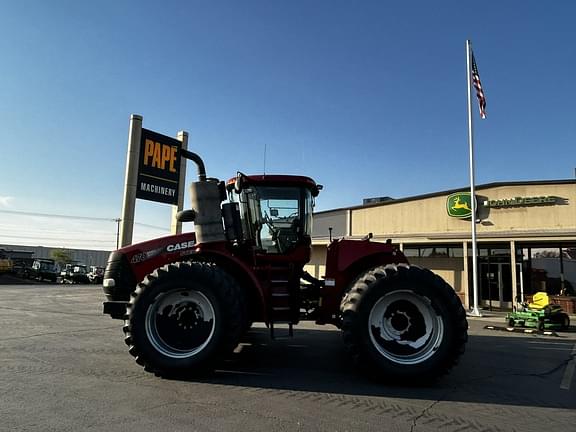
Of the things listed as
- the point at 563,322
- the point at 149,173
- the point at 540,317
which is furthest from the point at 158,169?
the point at 563,322

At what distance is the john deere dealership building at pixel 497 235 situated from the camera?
18125 mm

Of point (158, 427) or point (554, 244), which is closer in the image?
point (158, 427)

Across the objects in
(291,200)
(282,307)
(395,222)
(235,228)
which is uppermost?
(395,222)

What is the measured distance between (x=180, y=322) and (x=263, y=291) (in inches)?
48.3

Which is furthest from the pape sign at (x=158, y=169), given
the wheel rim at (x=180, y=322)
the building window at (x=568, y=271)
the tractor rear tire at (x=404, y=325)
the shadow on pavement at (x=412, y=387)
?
the building window at (x=568, y=271)

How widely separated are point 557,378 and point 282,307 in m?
4.15

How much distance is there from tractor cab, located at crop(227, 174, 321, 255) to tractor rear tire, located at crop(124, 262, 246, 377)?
1137 millimetres

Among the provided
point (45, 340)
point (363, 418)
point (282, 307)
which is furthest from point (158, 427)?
point (45, 340)

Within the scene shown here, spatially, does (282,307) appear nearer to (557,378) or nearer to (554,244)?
(557,378)

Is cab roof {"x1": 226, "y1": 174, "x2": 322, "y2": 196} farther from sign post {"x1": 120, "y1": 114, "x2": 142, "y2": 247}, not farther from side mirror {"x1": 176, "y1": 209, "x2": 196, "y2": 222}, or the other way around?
sign post {"x1": 120, "y1": 114, "x2": 142, "y2": 247}

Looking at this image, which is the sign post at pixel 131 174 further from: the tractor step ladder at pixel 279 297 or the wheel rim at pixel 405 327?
the wheel rim at pixel 405 327

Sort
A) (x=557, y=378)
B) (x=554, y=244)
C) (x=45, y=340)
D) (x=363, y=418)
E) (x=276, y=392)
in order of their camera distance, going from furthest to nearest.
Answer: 1. (x=554, y=244)
2. (x=45, y=340)
3. (x=557, y=378)
4. (x=276, y=392)
5. (x=363, y=418)

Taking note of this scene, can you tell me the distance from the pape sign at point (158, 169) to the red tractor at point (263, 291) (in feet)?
39.3

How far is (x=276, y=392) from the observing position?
496 cm
